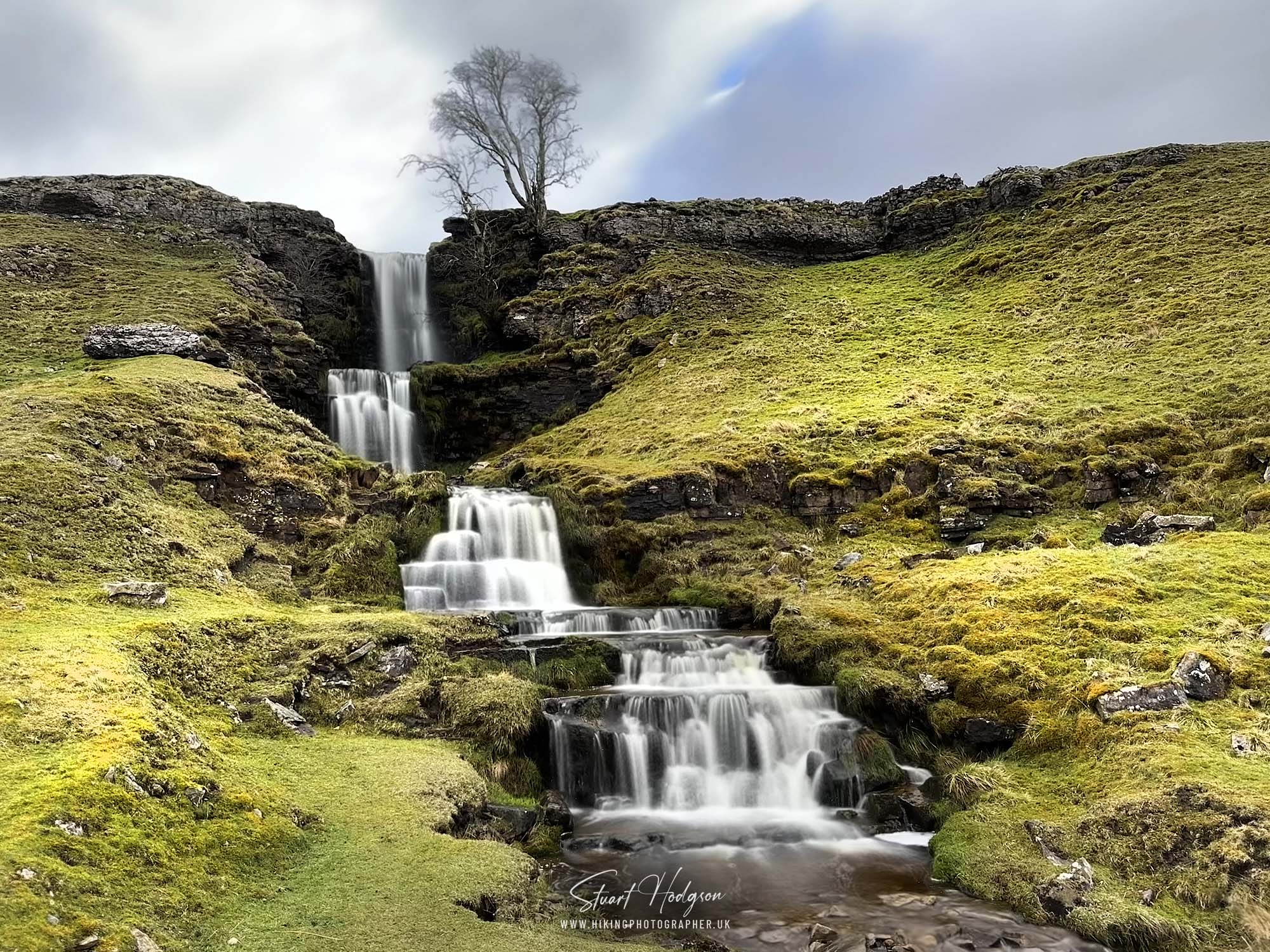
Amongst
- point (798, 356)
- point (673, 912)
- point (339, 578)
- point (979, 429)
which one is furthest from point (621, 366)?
point (673, 912)

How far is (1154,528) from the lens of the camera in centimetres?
1641

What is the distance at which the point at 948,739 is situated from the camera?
1203cm

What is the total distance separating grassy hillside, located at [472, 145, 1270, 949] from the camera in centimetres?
930

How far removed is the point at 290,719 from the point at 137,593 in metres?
4.41

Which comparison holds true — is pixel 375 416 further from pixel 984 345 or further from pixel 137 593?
pixel 984 345

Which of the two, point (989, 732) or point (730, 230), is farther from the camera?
point (730, 230)

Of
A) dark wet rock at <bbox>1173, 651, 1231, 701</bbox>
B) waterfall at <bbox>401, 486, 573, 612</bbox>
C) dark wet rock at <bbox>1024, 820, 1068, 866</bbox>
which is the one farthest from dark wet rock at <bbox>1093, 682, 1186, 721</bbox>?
waterfall at <bbox>401, 486, 573, 612</bbox>

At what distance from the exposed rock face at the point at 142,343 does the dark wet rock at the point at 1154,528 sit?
2945cm

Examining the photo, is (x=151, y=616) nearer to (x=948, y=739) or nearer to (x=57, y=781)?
(x=57, y=781)

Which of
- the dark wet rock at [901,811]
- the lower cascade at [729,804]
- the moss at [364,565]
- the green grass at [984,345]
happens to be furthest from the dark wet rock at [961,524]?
the moss at [364,565]

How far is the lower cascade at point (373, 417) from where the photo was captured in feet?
107

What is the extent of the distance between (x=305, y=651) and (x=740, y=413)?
65.4 feet

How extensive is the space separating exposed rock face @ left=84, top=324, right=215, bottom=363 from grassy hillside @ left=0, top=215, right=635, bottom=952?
5.59ft

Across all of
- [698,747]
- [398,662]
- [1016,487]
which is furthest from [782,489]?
[398,662]
